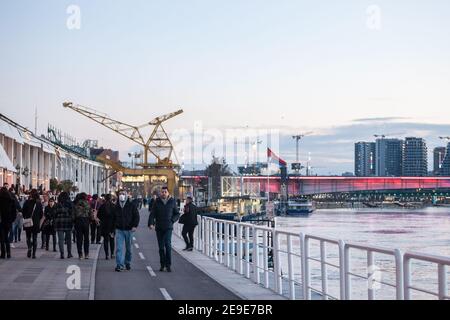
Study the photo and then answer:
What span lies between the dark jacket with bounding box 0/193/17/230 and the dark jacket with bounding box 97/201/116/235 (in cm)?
293

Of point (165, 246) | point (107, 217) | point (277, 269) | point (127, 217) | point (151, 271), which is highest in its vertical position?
point (127, 217)

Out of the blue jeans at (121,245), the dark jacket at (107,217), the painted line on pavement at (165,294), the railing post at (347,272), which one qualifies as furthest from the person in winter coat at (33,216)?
the railing post at (347,272)

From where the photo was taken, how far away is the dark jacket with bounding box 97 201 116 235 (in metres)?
24.2

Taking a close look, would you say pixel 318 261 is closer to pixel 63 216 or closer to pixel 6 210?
pixel 6 210

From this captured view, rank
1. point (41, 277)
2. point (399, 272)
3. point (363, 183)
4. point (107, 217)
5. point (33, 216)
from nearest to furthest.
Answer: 1. point (399, 272)
2. point (41, 277)
3. point (33, 216)
4. point (107, 217)
5. point (363, 183)

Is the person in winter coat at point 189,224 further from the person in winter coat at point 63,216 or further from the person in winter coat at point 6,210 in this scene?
the person in winter coat at point 6,210

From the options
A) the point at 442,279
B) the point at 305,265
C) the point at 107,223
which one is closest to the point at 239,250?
the point at 107,223

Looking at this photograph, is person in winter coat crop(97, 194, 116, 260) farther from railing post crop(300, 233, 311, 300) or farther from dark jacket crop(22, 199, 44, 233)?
railing post crop(300, 233, 311, 300)

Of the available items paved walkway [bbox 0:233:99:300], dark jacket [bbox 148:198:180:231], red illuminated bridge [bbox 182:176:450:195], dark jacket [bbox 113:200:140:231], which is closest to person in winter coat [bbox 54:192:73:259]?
paved walkway [bbox 0:233:99:300]

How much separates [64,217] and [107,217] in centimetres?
125

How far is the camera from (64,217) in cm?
2405

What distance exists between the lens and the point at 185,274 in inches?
789
